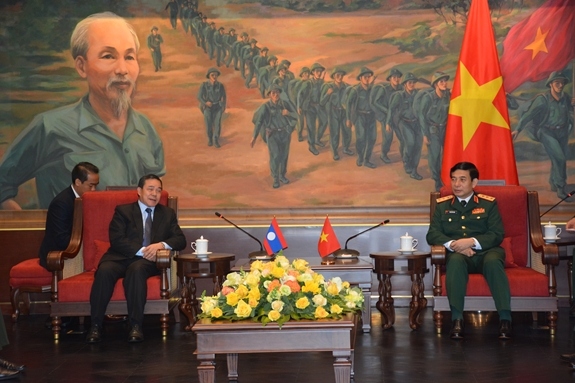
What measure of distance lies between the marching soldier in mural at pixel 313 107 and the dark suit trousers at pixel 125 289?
2427 millimetres

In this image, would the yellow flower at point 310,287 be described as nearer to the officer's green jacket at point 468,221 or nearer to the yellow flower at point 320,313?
the yellow flower at point 320,313

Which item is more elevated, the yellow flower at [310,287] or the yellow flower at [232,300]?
the yellow flower at [310,287]

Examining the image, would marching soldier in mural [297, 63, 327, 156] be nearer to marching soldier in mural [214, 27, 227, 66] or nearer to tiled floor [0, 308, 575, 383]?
marching soldier in mural [214, 27, 227, 66]

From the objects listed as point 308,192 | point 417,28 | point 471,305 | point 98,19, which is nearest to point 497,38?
point 417,28

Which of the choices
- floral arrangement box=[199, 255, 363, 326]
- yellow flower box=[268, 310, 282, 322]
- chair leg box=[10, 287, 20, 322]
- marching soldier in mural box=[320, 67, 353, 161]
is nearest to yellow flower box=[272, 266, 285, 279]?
floral arrangement box=[199, 255, 363, 326]

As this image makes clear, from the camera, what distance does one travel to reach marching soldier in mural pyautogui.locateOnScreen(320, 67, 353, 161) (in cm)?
821

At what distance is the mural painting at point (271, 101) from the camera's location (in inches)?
319

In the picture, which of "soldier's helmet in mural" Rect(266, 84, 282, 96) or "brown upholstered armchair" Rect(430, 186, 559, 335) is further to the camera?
"soldier's helmet in mural" Rect(266, 84, 282, 96)

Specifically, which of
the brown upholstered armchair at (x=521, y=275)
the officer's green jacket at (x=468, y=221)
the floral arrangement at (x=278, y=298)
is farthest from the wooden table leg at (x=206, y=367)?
the officer's green jacket at (x=468, y=221)

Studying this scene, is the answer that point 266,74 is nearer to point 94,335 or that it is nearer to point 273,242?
point 273,242

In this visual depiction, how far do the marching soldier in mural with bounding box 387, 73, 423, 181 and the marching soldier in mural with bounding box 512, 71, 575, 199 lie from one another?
1096 mm

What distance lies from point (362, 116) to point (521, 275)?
2.47m

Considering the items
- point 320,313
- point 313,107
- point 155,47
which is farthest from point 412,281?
point 155,47

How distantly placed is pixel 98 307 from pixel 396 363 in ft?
7.70
